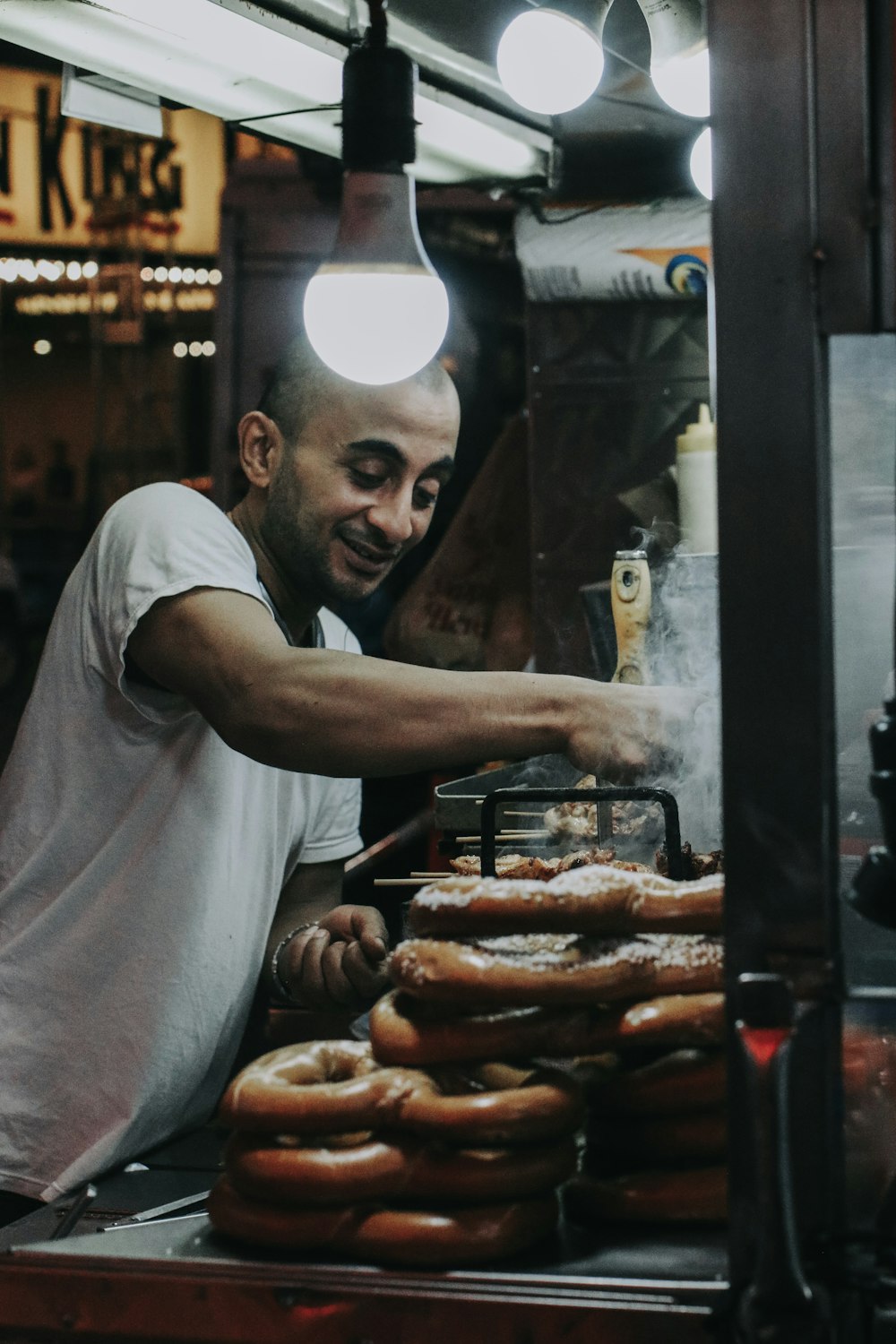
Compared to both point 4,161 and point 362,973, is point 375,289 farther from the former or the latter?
point 4,161

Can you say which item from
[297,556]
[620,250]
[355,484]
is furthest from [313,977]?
[620,250]

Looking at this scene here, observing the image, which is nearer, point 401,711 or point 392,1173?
point 392,1173

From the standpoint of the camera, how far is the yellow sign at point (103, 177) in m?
9.09

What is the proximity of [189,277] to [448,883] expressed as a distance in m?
9.61

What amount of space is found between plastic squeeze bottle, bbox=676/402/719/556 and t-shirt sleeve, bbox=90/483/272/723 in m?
1.07

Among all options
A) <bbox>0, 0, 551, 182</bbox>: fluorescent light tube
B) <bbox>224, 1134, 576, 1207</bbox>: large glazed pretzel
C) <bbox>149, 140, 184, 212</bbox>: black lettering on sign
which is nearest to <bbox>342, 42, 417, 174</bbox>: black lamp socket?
<bbox>0, 0, 551, 182</bbox>: fluorescent light tube

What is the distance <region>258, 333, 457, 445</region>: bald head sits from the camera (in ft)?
8.60

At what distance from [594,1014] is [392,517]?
141cm

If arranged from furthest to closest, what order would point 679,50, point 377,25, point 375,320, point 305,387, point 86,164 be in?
point 86,164 → point 305,387 → point 679,50 → point 375,320 → point 377,25

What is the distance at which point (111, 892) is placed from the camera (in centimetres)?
231

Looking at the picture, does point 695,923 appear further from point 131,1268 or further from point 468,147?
point 468,147

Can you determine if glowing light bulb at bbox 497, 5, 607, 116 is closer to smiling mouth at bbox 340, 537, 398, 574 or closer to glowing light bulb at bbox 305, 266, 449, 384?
glowing light bulb at bbox 305, 266, 449, 384

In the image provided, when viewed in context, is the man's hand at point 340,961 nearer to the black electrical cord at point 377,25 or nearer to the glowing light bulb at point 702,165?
the black electrical cord at point 377,25

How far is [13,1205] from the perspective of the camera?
7.55 feet
